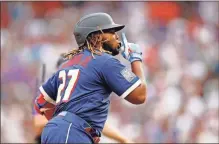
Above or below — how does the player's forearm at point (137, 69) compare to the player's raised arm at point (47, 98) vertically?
above

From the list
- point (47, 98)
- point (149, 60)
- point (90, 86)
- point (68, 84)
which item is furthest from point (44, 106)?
point (149, 60)

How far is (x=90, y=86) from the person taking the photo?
4.39 metres

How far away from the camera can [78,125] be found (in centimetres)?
432

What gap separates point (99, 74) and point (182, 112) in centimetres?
695

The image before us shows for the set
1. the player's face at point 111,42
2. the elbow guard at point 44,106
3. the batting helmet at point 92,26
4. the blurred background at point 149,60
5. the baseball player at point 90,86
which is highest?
the batting helmet at point 92,26

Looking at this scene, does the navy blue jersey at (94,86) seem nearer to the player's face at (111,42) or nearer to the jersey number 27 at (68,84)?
the jersey number 27 at (68,84)

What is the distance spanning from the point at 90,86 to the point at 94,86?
3cm

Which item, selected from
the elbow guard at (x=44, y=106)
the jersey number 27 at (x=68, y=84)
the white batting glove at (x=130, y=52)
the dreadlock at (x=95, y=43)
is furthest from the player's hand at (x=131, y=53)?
the elbow guard at (x=44, y=106)

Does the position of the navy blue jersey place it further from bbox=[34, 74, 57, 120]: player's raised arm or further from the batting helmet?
bbox=[34, 74, 57, 120]: player's raised arm

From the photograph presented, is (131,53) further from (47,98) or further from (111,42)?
(47,98)

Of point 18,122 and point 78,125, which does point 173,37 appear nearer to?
point 18,122

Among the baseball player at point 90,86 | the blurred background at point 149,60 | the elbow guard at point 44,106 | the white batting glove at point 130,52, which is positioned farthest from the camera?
the blurred background at point 149,60

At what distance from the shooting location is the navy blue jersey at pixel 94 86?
4.36m

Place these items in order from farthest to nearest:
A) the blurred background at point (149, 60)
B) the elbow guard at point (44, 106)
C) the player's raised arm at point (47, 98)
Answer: the blurred background at point (149, 60) → the elbow guard at point (44, 106) → the player's raised arm at point (47, 98)
